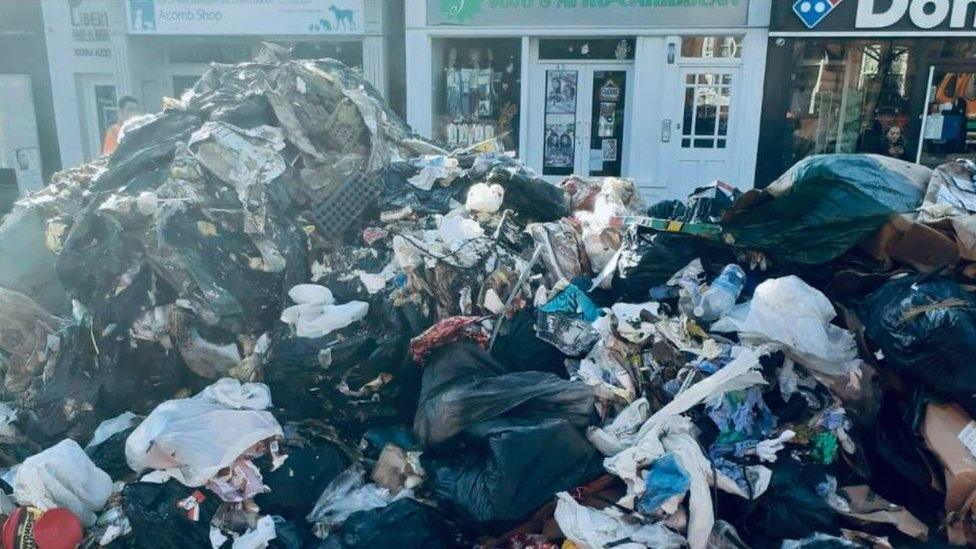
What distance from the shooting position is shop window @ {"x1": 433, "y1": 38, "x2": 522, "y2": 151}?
9.87m

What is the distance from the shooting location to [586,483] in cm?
304

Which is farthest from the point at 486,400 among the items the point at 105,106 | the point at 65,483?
the point at 105,106

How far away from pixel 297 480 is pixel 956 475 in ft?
8.92

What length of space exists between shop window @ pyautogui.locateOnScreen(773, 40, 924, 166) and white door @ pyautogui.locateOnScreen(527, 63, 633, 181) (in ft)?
6.89

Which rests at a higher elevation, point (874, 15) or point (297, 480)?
point (874, 15)

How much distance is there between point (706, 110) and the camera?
938cm

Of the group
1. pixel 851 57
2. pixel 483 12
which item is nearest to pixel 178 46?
pixel 483 12

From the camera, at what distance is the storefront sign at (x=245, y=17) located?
9805mm

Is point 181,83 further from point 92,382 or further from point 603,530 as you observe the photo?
point 603,530

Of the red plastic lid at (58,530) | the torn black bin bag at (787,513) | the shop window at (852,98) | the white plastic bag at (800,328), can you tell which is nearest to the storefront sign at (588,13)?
the shop window at (852,98)

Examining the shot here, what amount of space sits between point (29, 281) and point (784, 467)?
13.6 ft

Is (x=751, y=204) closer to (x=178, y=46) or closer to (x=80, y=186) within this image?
(x=80, y=186)

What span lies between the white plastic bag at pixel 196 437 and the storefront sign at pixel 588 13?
24.2 ft

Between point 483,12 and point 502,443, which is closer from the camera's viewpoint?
point 502,443
